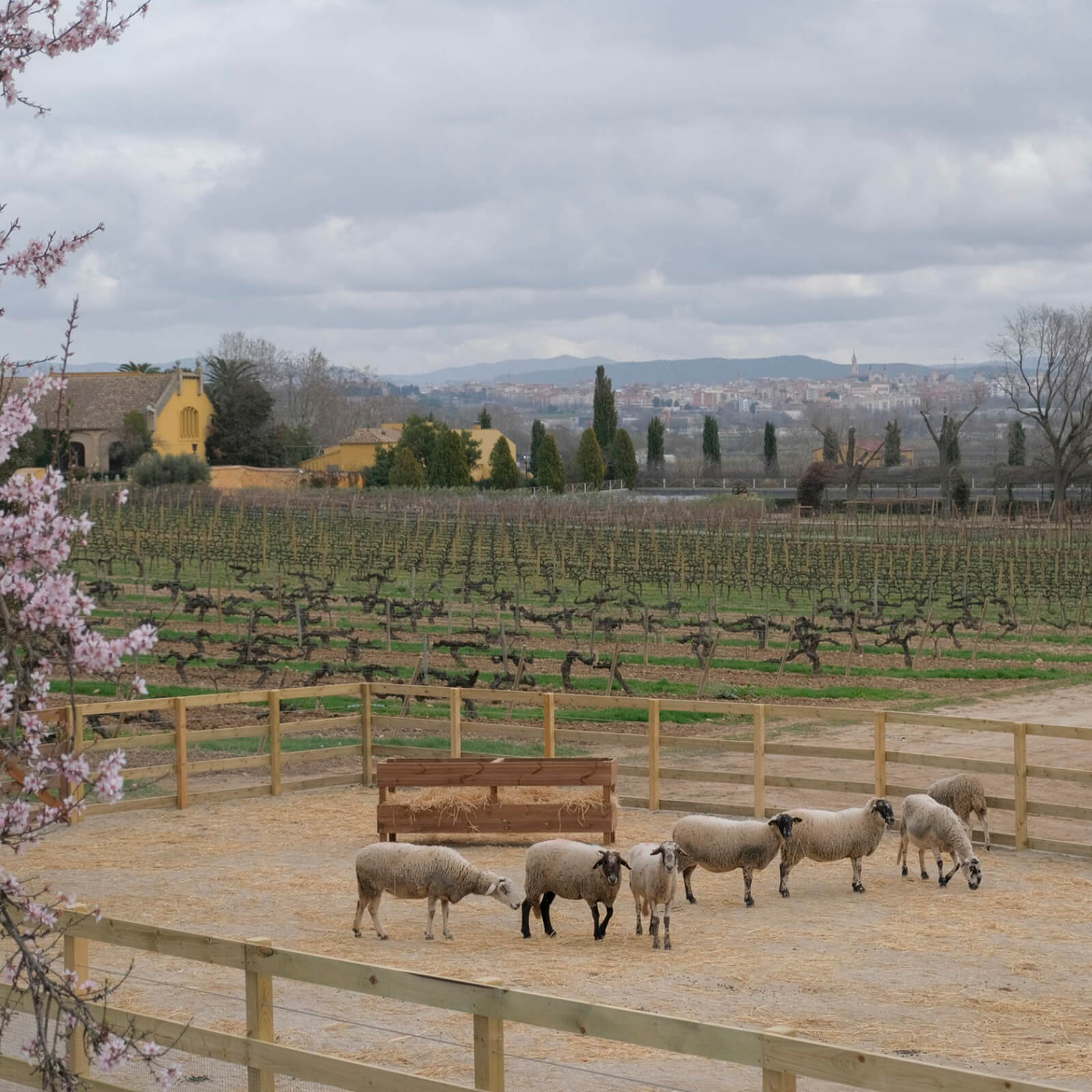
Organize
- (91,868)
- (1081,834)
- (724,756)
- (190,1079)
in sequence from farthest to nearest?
1. (724,756)
2. (1081,834)
3. (91,868)
4. (190,1079)

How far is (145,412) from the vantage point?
3509 inches

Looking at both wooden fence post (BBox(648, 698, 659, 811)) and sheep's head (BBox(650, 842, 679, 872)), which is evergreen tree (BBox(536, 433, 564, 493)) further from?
sheep's head (BBox(650, 842, 679, 872))

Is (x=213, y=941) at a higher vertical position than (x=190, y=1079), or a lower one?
higher

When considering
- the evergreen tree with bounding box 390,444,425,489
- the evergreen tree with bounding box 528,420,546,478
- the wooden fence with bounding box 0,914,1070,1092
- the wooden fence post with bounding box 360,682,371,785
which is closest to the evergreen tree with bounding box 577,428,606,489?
the evergreen tree with bounding box 528,420,546,478

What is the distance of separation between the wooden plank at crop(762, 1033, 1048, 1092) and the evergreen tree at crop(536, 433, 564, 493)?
268 ft

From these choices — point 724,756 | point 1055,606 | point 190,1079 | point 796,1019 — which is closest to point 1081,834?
point 724,756

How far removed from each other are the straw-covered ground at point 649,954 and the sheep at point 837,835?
1.05 ft

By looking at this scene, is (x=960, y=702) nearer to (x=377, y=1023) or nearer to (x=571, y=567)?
(x=377, y=1023)

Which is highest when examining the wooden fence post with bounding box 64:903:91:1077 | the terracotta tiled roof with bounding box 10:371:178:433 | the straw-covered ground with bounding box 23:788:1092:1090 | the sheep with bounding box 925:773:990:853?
the terracotta tiled roof with bounding box 10:371:178:433

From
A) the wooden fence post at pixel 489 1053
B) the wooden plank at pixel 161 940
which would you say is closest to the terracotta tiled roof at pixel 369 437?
the wooden plank at pixel 161 940

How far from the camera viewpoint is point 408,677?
82.3ft

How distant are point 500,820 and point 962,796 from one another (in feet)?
14.3

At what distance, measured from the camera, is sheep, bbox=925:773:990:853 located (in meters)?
13.2

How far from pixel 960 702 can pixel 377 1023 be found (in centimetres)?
1733
